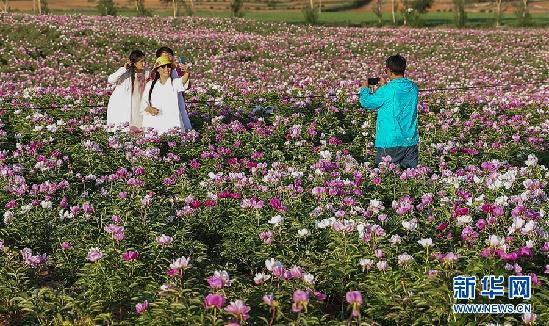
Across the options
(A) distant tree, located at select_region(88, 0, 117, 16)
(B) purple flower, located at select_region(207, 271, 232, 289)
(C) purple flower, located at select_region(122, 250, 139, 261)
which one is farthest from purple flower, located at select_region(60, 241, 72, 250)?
(A) distant tree, located at select_region(88, 0, 117, 16)

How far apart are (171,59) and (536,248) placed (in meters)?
6.66

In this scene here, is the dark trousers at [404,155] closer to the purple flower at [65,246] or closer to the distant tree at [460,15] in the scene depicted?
the purple flower at [65,246]

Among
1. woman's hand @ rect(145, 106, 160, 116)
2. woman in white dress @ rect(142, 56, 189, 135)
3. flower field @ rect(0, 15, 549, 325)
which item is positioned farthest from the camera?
woman's hand @ rect(145, 106, 160, 116)

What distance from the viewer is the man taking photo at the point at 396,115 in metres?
8.05

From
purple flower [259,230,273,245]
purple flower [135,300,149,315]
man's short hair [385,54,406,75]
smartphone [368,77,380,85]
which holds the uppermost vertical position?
man's short hair [385,54,406,75]

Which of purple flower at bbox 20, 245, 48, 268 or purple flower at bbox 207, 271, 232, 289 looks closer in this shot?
purple flower at bbox 207, 271, 232, 289

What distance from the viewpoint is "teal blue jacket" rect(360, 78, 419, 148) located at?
8055 mm

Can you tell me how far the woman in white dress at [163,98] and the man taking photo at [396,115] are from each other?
3.30 meters

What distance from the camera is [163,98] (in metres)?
10.1

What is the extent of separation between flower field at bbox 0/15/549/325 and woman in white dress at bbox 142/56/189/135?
0.57 meters

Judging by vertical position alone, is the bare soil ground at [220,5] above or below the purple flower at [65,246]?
above

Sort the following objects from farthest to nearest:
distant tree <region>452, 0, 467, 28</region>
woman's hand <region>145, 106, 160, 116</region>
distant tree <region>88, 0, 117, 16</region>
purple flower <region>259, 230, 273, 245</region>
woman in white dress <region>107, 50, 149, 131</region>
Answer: distant tree <region>452, 0, 467, 28</region> → distant tree <region>88, 0, 117, 16</region> → woman in white dress <region>107, 50, 149, 131</region> → woman's hand <region>145, 106, 160, 116</region> → purple flower <region>259, 230, 273, 245</region>

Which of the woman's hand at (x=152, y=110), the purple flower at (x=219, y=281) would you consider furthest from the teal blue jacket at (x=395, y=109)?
the purple flower at (x=219, y=281)

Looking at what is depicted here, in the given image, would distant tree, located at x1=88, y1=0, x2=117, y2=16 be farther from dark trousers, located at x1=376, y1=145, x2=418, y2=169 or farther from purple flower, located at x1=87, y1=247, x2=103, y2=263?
purple flower, located at x1=87, y1=247, x2=103, y2=263
